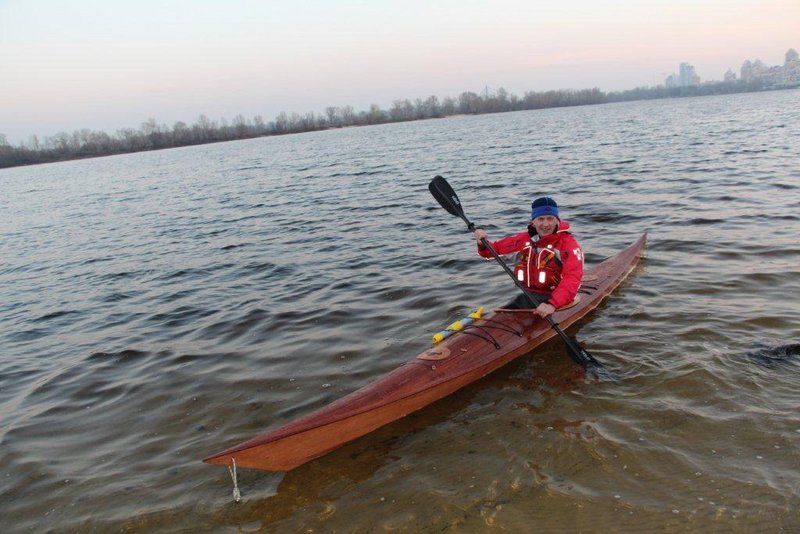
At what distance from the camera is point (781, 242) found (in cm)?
909

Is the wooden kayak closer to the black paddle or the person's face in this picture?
the black paddle

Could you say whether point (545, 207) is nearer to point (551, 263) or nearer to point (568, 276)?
point (551, 263)

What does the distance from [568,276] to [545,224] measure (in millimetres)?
657

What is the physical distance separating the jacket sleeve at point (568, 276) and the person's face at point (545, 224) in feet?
0.72

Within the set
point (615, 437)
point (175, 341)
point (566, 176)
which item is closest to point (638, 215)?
point (566, 176)

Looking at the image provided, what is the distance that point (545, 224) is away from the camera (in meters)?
6.05

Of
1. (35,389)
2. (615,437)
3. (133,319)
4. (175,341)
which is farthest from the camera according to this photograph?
(133,319)

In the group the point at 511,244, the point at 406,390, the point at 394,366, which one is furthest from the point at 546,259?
the point at 406,390

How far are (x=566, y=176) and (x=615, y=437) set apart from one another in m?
16.6

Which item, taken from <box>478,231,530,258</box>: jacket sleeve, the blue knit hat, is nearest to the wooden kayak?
<box>478,231,530,258</box>: jacket sleeve

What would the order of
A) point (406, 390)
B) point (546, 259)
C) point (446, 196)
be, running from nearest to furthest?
point (406, 390), point (546, 259), point (446, 196)

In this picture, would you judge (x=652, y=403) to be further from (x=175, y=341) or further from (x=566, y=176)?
(x=566, y=176)

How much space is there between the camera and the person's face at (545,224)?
19.8 feet

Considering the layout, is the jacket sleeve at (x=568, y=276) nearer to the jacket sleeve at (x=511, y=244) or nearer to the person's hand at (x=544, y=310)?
the person's hand at (x=544, y=310)
